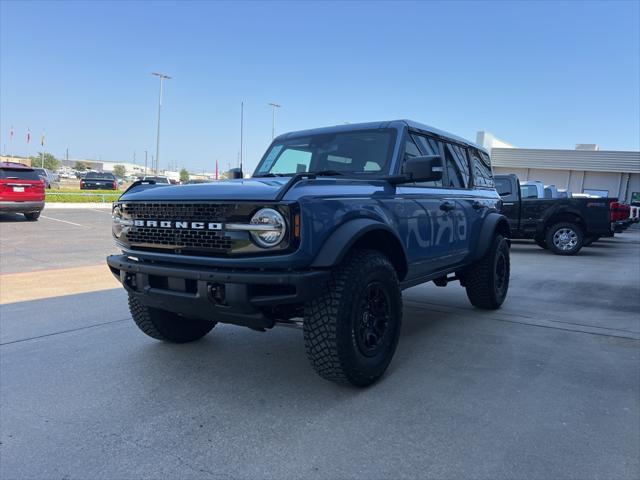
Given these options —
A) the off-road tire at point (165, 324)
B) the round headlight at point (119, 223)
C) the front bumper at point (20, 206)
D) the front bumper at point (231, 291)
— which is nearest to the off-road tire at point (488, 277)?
the off-road tire at point (165, 324)

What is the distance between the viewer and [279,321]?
3.12 meters

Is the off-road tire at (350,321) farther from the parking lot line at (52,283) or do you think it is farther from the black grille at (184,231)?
the parking lot line at (52,283)

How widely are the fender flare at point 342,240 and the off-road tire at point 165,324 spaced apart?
5.64 ft

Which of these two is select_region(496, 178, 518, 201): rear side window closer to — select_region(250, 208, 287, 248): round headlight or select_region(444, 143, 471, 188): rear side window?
select_region(444, 143, 471, 188): rear side window

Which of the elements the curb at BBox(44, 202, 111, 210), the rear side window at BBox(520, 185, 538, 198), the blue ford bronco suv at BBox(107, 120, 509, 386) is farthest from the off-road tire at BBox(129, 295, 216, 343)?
the curb at BBox(44, 202, 111, 210)

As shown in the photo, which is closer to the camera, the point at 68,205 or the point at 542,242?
the point at 542,242

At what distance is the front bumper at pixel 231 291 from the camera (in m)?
2.69

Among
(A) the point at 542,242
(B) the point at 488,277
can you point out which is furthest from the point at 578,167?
(B) the point at 488,277

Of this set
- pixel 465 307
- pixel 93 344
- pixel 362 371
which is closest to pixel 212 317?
pixel 362 371

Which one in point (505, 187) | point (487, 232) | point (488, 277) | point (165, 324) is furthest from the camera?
point (505, 187)

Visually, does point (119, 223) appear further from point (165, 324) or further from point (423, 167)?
point (423, 167)

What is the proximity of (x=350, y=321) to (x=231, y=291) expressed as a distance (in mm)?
773

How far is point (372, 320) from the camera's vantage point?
333 cm

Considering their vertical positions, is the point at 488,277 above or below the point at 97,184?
below
